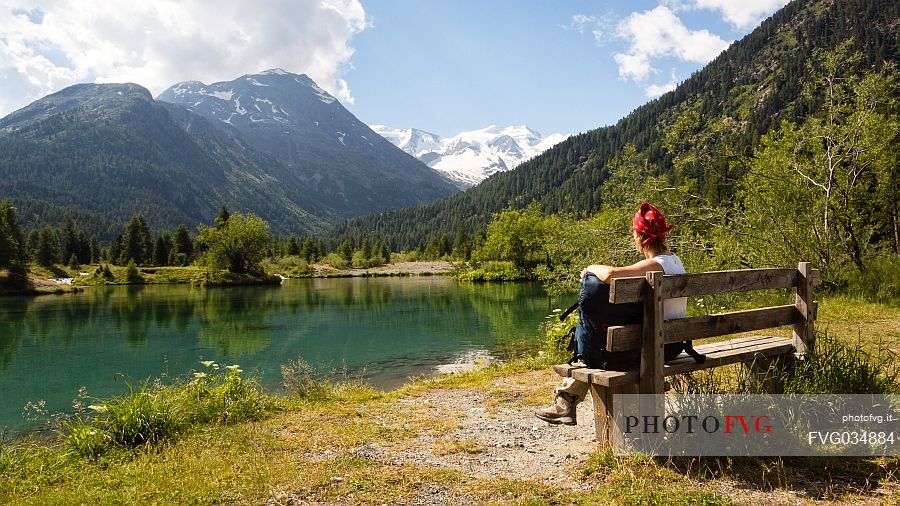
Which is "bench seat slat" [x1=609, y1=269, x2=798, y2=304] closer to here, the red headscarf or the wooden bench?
the wooden bench

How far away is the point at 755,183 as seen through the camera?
19828mm

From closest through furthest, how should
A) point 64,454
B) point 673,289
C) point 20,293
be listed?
point 673,289 → point 64,454 → point 20,293

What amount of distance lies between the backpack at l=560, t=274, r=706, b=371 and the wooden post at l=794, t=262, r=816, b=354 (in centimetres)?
219

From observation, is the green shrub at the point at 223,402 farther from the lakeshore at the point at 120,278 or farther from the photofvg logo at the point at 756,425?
the lakeshore at the point at 120,278

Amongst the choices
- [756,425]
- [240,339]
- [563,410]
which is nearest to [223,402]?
[563,410]

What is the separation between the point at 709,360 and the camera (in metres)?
5.37

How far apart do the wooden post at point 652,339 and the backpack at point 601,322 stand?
146 mm

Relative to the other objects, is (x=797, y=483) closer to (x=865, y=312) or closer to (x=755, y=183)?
(x=865, y=312)

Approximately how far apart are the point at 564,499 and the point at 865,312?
47.2ft

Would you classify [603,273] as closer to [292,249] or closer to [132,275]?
[132,275]

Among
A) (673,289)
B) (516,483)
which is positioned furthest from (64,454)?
(673,289)

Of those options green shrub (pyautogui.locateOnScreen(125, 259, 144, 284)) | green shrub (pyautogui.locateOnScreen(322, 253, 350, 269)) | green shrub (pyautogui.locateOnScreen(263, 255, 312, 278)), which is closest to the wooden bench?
green shrub (pyautogui.locateOnScreen(125, 259, 144, 284))

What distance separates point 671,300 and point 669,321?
0.25m

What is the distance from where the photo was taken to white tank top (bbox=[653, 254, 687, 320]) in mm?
5080
